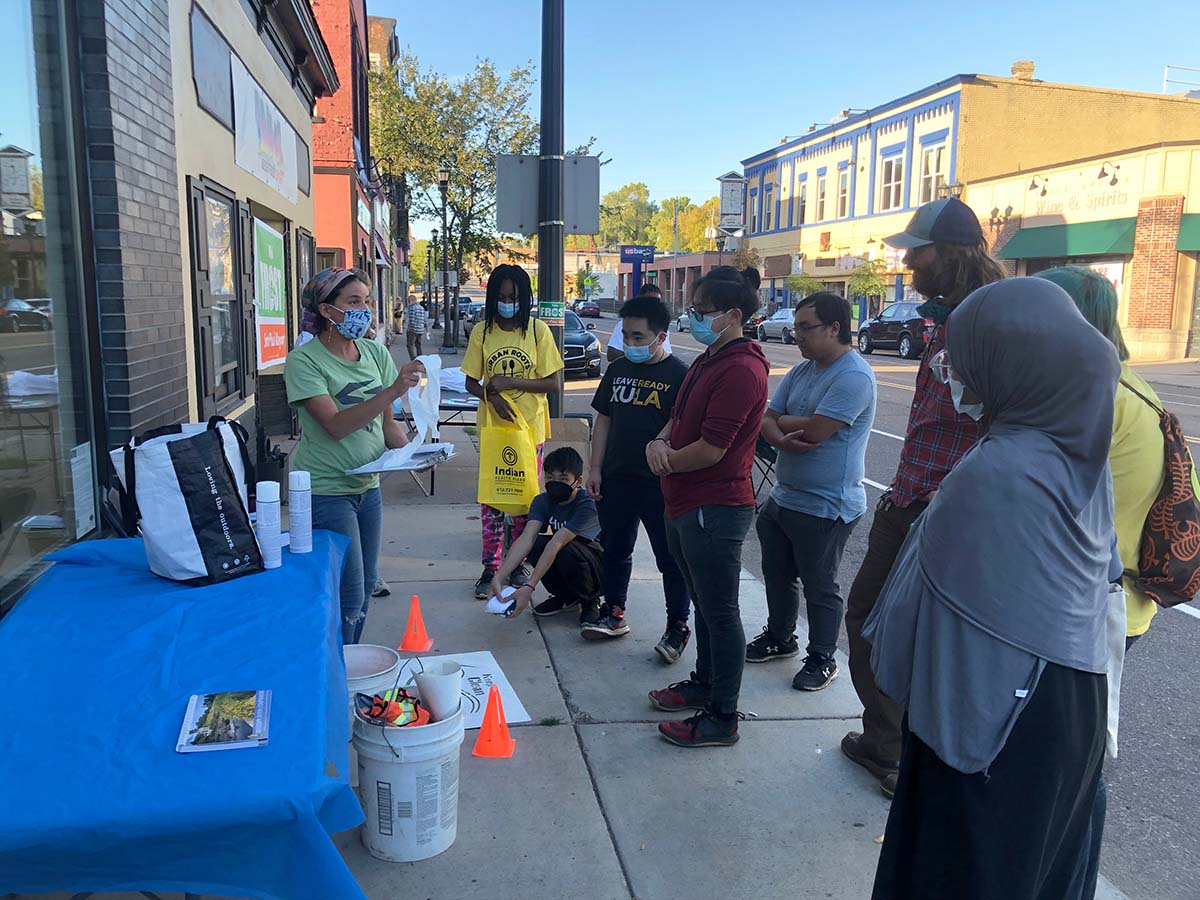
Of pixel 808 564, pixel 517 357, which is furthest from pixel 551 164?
pixel 808 564

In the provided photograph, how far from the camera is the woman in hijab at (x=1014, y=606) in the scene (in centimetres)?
190

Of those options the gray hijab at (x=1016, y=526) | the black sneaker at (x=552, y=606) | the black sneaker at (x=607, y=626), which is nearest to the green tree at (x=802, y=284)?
the black sneaker at (x=552, y=606)

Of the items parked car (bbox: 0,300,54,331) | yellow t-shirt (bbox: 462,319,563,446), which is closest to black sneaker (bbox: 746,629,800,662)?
yellow t-shirt (bbox: 462,319,563,446)

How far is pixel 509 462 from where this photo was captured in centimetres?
541

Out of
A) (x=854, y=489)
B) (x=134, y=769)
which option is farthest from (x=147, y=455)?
(x=854, y=489)

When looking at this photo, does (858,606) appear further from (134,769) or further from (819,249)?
(819,249)

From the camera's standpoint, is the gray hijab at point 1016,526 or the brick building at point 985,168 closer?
the gray hijab at point 1016,526

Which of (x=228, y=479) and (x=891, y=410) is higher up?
(x=228, y=479)

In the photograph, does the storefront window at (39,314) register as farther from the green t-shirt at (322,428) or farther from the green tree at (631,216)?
the green tree at (631,216)

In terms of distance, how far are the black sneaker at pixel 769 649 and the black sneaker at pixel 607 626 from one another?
2.38 feet

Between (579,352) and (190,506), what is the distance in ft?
56.8

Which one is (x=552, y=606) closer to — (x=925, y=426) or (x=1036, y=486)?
(x=925, y=426)

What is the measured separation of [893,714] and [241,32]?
295 inches

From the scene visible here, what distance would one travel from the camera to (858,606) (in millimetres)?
3623
